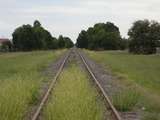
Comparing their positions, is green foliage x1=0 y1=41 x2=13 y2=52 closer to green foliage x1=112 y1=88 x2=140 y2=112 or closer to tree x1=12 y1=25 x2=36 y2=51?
tree x1=12 y1=25 x2=36 y2=51

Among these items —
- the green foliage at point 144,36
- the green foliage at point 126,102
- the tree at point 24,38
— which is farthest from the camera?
the tree at point 24,38

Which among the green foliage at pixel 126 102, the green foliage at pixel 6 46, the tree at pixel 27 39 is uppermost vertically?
the green foliage at pixel 126 102

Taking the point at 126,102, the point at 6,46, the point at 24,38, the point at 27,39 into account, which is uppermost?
the point at 126,102

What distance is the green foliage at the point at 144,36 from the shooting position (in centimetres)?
8525

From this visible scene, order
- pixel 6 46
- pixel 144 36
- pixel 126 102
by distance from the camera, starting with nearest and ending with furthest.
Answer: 1. pixel 126 102
2. pixel 144 36
3. pixel 6 46

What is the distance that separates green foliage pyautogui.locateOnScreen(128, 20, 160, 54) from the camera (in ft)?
280

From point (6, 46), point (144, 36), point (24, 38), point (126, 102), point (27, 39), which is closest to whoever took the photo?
point (126, 102)

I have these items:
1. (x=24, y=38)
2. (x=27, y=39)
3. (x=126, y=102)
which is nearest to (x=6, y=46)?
(x=27, y=39)

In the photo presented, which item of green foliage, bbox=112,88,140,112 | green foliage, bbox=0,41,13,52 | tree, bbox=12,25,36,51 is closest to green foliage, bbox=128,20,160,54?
tree, bbox=12,25,36,51

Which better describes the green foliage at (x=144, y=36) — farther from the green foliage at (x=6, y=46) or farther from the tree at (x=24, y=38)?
the green foliage at (x=6, y=46)

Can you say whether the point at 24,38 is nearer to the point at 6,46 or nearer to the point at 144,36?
the point at 6,46

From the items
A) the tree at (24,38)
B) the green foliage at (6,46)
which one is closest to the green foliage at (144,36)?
the tree at (24,38)

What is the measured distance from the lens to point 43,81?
21172 millimetres

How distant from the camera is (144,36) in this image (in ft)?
281
